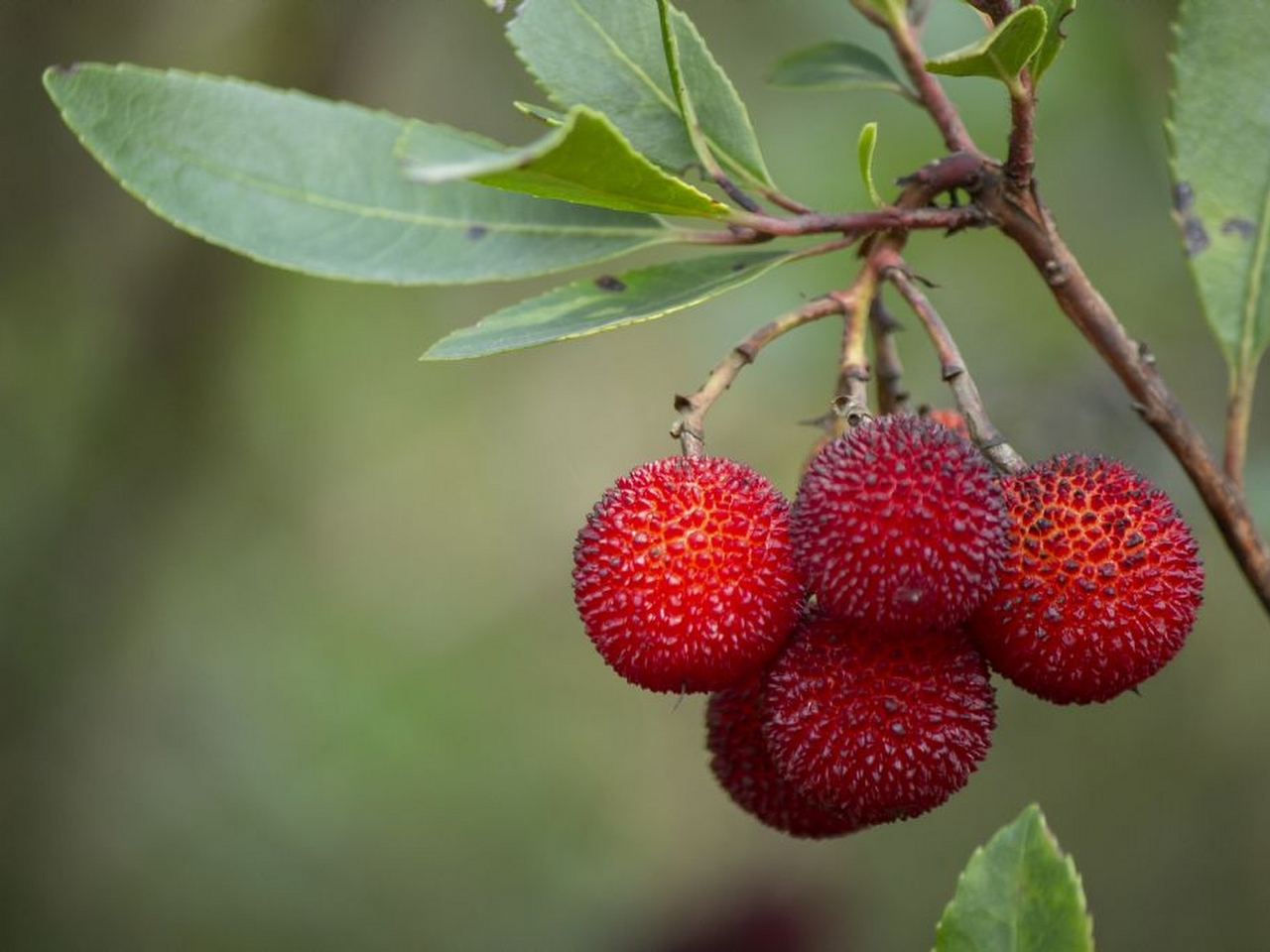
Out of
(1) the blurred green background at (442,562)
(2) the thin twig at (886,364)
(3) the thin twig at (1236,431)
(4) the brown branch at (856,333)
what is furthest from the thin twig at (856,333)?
(1) the blurred green background at (442,562)

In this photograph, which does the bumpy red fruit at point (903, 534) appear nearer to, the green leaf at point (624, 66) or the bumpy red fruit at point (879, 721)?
the bumpy red fruit at point (879, 721)

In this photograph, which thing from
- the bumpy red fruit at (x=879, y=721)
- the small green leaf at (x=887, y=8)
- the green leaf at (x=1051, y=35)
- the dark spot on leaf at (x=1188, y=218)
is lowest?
the bumpy red fruit at (x=879, y=721)

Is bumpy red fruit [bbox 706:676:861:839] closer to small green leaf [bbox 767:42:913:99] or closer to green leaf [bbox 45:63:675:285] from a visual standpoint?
green leaf [bbox 45:63:675:285]

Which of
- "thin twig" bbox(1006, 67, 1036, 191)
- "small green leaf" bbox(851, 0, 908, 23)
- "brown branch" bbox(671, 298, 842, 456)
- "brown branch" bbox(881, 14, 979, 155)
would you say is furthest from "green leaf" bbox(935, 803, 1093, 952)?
"small green leaf" bbox(851, 0, 908, 23)

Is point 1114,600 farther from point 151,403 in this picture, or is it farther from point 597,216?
point 151,403

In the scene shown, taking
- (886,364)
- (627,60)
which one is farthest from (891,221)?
(627,60)

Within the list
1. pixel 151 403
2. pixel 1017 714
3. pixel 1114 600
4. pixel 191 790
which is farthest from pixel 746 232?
pixel 191 790
